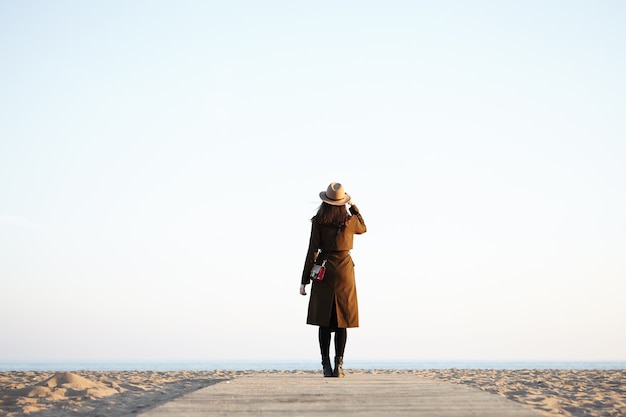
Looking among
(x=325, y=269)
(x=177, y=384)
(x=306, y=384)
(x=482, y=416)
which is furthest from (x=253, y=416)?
(x=177, y=384)

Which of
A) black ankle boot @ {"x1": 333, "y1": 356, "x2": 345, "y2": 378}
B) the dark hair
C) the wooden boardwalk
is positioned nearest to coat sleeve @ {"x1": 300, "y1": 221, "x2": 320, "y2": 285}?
the dark hair

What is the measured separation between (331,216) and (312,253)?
505 mm

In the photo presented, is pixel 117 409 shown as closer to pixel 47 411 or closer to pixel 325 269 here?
pixel 47 411

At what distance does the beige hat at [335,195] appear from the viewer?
7.61 meters

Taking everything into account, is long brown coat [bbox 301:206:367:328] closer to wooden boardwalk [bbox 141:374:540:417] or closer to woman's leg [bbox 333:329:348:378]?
woman's leg [bbox 333:329:348:378]

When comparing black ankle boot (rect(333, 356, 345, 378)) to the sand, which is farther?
black ankle boot (rect(333, 356, 345, 378))

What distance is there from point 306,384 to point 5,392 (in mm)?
3243

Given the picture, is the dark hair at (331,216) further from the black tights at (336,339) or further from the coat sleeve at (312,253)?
the black tights at (336,339)

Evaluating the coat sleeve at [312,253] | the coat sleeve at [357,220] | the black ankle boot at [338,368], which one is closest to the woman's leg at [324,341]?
the black ankle boot at [338,368]

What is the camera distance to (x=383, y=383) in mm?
6125

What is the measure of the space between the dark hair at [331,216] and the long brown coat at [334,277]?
80 mm

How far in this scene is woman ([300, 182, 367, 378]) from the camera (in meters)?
7.71

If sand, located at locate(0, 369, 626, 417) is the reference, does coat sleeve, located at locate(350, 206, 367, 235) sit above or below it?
above

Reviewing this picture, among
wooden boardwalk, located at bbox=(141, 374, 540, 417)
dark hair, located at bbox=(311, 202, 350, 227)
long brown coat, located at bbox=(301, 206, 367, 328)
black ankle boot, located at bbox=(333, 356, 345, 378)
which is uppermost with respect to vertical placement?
dark hair, located at bbox=(311, 202, 350, 227)
